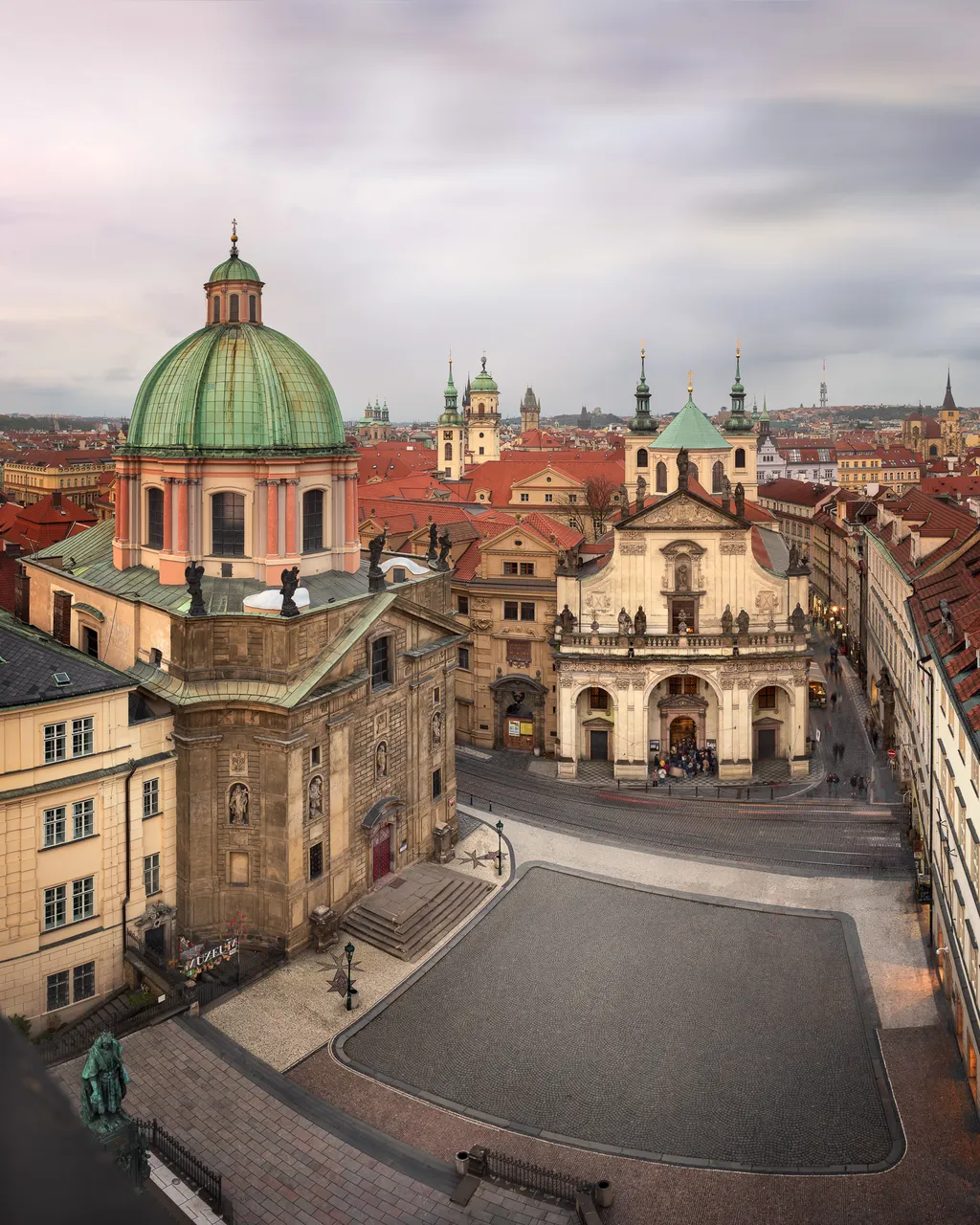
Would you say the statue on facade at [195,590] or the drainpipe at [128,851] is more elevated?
the statue on facade at [195,590]

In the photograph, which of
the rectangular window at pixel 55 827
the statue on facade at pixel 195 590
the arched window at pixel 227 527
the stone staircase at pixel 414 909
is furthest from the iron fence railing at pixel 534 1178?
the arched window at pixel 227 527

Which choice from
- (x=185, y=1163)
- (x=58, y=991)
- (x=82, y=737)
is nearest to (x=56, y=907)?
(x=58, y=991)

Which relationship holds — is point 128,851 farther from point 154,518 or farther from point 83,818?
point 154,518

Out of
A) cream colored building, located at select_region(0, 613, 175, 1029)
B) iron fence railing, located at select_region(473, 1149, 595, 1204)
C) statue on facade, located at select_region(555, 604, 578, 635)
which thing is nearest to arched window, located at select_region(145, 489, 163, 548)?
cream colored building, located at select_region(0, 613, 175, 1029)

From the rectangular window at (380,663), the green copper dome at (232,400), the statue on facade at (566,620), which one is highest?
the green copper dome at (232,400)

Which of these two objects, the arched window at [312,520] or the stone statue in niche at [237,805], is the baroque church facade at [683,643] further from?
the stone statue in niche at [237,805]

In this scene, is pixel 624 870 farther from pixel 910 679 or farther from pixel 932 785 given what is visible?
pixel 910 679
